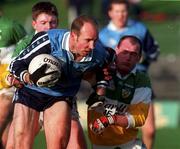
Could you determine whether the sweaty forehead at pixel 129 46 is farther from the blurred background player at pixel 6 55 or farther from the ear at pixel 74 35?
the blurred background player at pixel 6 55

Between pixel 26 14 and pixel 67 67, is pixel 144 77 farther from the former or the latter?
pixel 26 14

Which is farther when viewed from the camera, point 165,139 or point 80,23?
point 165,139

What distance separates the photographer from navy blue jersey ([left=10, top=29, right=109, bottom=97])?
28.6 feet

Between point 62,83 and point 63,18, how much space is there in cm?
1933

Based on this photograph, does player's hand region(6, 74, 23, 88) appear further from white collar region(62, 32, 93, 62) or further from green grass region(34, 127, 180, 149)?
green grass region(34, 127, 180, 149)

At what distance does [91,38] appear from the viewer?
8.52m

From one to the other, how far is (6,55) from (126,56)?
2.13 metres

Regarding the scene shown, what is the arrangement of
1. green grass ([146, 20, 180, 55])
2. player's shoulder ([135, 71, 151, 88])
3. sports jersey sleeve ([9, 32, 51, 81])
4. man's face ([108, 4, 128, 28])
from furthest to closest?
green grass ([146, 20, 180, 55]) → man's face ([108, 4, 128, 28]) → player's shoulder ([135, 71, 151, 88]) → sports jersey sleeve ([9, 32, 51, 81])

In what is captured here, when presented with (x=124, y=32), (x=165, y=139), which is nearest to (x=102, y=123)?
(x=124, y=32)

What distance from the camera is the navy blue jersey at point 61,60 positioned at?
871cm

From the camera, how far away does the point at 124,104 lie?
9633 mm

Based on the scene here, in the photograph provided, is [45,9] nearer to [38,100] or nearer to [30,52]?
[30,52]

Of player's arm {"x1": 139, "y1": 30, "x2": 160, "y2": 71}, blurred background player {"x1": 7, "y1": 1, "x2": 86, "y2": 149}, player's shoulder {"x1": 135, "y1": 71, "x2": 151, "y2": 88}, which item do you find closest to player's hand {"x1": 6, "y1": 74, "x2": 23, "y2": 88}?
blurred background player {"x1": 7, "y1": 1, "x2": 86, "y2": 149}

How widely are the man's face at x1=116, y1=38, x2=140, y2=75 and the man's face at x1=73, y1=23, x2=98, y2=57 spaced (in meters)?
0.70
